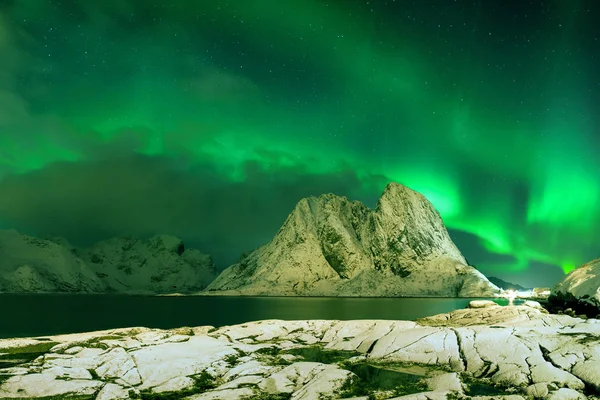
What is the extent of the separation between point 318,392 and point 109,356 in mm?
14378

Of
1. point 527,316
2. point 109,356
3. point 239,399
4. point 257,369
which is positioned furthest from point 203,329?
point 527,316

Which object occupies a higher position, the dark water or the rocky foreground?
the rocky foreground

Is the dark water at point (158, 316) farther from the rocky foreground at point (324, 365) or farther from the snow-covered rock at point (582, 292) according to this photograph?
the rocky foreground at point (324, 365)

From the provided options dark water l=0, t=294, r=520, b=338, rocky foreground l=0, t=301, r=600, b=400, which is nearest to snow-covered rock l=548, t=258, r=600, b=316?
rocky foreground l=0, t=301, r=600, b=400

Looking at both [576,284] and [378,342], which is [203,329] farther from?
[576,284]

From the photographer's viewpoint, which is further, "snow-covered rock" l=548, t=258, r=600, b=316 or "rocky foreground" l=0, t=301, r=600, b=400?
"snow-covered rock" l=548, t=258, r=600, b=316

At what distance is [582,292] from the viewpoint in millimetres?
60531

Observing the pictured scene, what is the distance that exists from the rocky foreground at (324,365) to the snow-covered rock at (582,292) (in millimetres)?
27138

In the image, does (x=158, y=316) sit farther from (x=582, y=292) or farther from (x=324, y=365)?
(x=582, y=292)

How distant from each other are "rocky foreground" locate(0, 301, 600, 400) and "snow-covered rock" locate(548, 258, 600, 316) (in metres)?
27.1

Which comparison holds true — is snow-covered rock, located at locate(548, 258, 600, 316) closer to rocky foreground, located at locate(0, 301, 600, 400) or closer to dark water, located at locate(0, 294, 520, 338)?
rocky foreground, located at locate(0, 301, 600, 400)

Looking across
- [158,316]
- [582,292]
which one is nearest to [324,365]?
[582,292]

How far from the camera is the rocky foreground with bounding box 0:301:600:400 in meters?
19.6

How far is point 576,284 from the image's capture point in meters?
65.6
